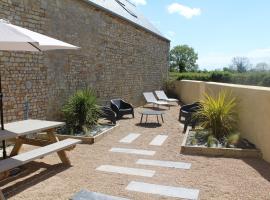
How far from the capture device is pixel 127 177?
5145mm

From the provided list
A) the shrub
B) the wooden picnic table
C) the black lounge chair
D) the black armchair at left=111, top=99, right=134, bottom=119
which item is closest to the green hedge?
the shrub

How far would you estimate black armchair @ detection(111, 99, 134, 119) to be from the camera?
11125mm

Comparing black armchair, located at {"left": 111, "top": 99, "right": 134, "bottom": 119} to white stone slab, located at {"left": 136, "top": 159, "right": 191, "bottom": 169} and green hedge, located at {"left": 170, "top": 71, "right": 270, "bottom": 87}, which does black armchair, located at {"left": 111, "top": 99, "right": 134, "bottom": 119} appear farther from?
green hedge, located at {"left": 170, "top": 71, "right": 270, "bottom": 87}

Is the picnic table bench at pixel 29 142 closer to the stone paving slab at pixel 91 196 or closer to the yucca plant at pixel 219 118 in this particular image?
the stone paving slab at pixel 91 196

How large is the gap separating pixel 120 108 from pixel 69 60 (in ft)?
10.7

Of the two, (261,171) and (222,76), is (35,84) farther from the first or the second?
(222,76)

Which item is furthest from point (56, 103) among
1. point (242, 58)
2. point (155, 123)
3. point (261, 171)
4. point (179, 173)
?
point (242, 58)

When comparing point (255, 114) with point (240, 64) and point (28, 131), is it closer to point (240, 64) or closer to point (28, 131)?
point (28, 131)

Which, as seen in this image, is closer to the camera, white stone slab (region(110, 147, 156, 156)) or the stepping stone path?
the stepping stone path

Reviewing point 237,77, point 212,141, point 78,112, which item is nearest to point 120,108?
point 78,112

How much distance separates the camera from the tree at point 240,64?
36737 mm

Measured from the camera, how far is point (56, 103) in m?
8.86

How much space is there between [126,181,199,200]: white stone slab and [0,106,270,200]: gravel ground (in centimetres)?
12

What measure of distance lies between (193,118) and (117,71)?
5.45 metres
